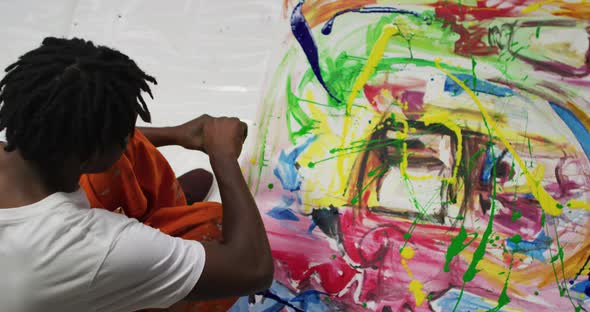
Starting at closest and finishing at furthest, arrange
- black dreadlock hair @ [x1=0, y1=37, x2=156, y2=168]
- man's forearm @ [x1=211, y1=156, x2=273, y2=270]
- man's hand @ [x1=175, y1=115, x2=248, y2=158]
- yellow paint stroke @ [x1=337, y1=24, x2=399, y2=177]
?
black dreadlock hair @ [x1=0, y1=37, x2=156, y2=168] → man's forearm @ [x1=211, y1=156, x2=273, y2=270] → man's hand @ [x1=175, y1=115, x2=248, y2=158] → yellow paint stroke @ [x1=337, y1=24, x2=399, y2=177]

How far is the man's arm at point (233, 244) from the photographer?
25.5 inches

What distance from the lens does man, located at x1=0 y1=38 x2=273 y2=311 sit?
0.56m

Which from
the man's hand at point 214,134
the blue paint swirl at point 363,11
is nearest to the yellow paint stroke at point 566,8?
the blue paint swirl at point 363,11

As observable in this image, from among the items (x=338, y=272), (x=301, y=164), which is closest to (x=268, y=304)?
(x=338, y=272)

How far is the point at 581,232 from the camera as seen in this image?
91cm

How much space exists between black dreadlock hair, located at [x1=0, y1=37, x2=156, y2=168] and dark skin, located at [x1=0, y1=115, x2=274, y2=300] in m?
0.02

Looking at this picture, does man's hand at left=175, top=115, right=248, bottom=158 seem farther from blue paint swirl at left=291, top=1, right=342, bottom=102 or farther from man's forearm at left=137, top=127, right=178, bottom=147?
blue paint swirl at left=291, top=1, right=342, bottom=102

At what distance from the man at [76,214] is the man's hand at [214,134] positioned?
7.0 inches

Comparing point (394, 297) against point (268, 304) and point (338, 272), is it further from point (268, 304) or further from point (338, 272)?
point (268, 304)

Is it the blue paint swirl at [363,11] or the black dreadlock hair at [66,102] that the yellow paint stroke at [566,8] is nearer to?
the blue paint swirl at [363,11]

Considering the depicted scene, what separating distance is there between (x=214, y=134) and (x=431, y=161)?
405mm

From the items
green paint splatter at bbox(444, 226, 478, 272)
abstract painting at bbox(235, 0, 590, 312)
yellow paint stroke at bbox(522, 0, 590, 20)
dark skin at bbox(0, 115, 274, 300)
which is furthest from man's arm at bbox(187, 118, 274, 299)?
yellow paint stroke at bbox(522, 0, 590, 20)

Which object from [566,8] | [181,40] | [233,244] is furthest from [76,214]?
[566,8]

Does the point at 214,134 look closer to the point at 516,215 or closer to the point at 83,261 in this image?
the point at 83,261
